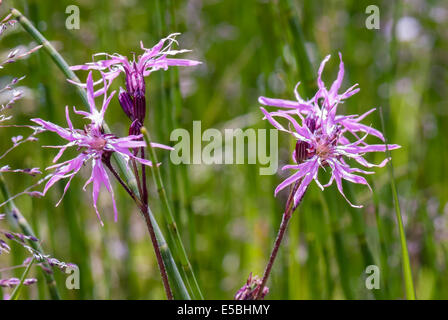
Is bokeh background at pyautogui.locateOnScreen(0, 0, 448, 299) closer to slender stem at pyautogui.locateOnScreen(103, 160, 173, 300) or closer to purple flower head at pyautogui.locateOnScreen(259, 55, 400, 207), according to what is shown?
purple flower head at pyautogui.locateOnScreen(259, 55, 400, 207)

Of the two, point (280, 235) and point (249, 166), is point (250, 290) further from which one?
point (249, 166)

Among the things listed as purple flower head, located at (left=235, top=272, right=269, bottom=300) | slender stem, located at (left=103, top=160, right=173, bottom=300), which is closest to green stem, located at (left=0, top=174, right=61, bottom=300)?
slender stem, located at (left=103, top=160, right=173, bottom=300)

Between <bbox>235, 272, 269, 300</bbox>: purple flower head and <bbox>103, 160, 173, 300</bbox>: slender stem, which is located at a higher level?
<bbox>103, 160, 173, 300</bbox>: slender stem

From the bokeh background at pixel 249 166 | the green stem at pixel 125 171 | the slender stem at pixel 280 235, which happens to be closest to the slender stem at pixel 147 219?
the green stem at pixel 125 171

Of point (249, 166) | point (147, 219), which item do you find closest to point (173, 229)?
point (147, 219)

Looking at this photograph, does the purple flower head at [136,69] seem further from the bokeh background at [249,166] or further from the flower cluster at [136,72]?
the bokeh background at [249,166]

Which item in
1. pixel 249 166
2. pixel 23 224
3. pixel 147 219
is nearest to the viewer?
pixel 147 219

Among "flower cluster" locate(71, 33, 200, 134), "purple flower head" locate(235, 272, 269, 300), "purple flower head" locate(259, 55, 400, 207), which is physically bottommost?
"purple flower head" locate(235, 272, 269, 300)

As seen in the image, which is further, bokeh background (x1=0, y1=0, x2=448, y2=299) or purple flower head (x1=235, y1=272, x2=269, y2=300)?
bokeh background (x1=0, y1=0, x2=448, y2=299)
